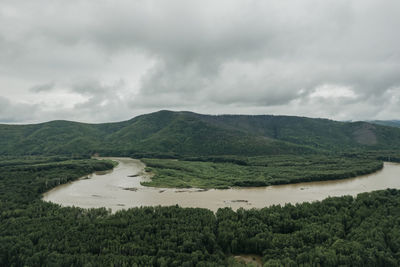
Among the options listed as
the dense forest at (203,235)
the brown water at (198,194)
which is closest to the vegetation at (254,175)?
the brown water at (198,194)

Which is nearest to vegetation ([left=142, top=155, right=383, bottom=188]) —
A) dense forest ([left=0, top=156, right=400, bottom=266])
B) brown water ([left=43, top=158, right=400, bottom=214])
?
brown water ([left=43, top=158, right=400, bottom=214])

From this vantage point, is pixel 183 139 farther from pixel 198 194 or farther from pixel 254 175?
pixel 198 194

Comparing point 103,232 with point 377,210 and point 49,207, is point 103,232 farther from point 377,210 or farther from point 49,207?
point 377,210

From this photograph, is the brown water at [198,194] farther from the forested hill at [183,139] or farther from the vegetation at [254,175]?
the forested hill at [183,139]

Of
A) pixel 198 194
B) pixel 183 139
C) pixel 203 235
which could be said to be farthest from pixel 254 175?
pixel 183 139

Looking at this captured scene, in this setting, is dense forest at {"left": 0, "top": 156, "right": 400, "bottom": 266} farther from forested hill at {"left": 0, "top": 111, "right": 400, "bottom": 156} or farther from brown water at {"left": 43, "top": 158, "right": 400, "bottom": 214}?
forested hill at {"left": 0, "top": 111, "right": 400, "bottom": 156}
